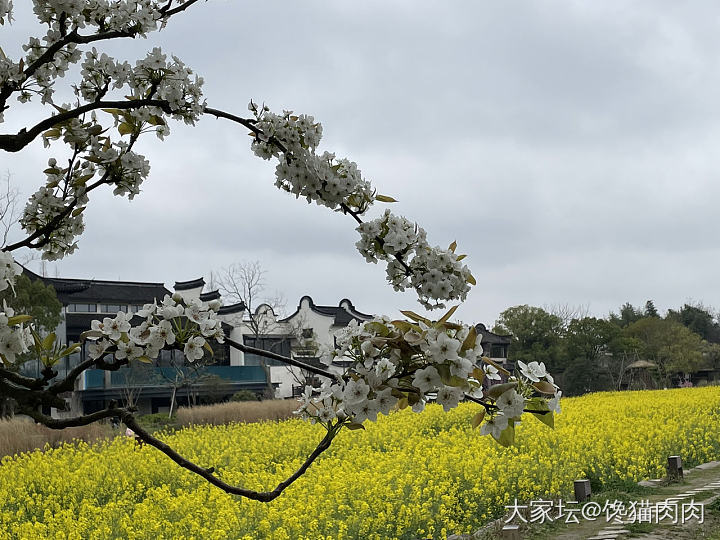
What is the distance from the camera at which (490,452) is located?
26.5ft

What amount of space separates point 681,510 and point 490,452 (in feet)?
6.90

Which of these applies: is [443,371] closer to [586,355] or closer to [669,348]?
[586,355]

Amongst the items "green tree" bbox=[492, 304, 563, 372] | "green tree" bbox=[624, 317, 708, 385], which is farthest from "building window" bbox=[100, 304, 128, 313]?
"green tree" bbox=[624, 317, 708, 385]

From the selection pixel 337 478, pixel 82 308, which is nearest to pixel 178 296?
pixel 337 478

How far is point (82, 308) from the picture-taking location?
2591 centimetres

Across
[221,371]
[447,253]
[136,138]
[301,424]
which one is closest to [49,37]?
[136,138]

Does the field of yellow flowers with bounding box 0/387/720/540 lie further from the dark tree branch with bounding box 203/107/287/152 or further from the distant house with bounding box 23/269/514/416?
the distant house with bounding box 23/269/514/416

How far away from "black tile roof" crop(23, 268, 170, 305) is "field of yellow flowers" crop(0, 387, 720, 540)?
1385 centimetres

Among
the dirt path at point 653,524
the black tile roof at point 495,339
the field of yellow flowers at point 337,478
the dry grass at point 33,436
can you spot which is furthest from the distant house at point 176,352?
the dirt path at point 653,524

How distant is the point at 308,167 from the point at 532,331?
32.6 meters

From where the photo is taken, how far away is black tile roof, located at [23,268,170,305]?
23.2 metres

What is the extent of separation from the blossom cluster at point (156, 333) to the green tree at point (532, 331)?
1220 inches

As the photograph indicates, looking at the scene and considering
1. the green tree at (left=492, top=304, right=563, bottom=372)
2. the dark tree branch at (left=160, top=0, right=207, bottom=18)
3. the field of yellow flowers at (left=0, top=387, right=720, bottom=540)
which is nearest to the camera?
the dark tree branch at (left=160, top=0, right=207, bottom=18)

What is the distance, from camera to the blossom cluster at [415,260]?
2109mm
